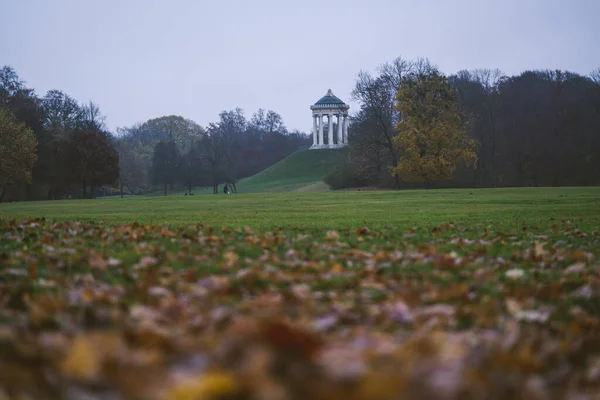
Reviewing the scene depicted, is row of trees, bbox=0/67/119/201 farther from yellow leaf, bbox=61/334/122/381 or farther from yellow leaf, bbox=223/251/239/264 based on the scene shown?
yellow leaf, bbox=61/334/122/381

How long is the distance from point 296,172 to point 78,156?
40.2 m

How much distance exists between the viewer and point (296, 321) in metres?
3.35

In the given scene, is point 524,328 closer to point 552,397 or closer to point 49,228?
point 552,397

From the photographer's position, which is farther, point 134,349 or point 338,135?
point 338,135

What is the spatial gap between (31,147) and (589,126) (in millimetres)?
49349

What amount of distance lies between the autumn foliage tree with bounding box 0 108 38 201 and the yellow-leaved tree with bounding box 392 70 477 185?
2930cm

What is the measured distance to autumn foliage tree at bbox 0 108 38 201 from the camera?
50.7 meters

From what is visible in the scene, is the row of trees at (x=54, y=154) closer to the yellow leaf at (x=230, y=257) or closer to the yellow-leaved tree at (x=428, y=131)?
the yellow-leaved tree at (x=428, y=131)

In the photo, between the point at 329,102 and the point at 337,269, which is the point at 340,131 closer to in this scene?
the point at 329,102

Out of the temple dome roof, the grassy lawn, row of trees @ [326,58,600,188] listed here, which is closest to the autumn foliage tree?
row of trees @ [326,58,600,188]

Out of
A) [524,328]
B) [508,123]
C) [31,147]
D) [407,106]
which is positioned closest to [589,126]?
[508,123]

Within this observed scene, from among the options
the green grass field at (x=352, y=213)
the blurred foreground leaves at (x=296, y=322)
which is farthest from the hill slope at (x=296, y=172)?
the blurred foreground leaves at (x=296, y=322)

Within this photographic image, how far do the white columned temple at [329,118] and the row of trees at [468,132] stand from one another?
142 feet

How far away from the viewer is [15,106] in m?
63.7
